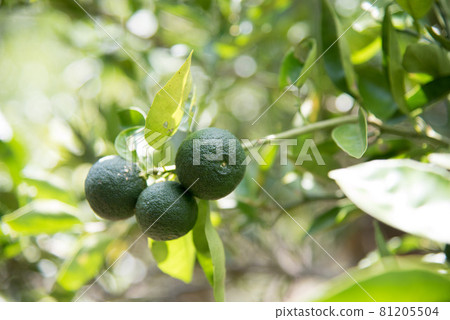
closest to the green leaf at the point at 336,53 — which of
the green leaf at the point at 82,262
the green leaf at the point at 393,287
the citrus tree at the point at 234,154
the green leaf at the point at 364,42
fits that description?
the citrus tree at the point at 234,154

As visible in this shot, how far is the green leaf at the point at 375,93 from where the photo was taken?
75 cm

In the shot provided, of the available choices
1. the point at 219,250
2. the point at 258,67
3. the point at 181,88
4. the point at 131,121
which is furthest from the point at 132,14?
the point at 219,250

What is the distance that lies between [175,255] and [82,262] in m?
0.33

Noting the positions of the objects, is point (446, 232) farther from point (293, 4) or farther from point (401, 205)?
point (293, 4)

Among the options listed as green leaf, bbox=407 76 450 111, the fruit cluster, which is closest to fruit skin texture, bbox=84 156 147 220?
the fruit cluster

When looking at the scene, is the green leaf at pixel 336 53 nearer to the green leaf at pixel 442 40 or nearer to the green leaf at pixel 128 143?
the green leaf at pixel 442 40

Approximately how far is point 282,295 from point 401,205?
3.79 feet

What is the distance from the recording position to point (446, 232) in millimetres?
350

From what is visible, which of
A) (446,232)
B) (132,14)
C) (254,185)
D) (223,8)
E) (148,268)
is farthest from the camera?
(148,268)

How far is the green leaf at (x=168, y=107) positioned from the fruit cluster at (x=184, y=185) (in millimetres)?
40

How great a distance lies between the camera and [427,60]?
0.71 metres

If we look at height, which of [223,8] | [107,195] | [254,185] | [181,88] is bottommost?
[254,185]

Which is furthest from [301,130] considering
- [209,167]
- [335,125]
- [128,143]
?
[128,143]

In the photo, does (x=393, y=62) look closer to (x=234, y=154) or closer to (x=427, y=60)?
(x=427, y=60)
